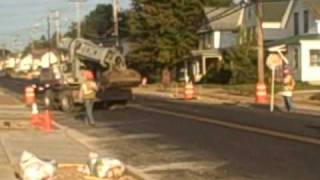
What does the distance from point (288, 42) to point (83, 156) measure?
52963 millimetres

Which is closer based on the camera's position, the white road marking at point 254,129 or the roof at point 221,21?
the white road marking at point 254,129

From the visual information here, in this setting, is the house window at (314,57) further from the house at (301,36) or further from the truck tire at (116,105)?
the truck tire at (116,105)

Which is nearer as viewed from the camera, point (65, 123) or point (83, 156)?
point (83, 156)

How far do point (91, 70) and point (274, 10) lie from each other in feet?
138

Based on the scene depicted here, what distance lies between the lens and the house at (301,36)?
6806 cm

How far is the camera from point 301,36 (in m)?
70.1

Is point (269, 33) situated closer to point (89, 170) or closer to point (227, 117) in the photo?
point (227, 117)

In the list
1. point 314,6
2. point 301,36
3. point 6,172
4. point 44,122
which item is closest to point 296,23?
point 314,6

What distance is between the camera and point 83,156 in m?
19.0

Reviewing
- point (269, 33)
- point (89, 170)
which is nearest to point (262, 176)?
point (89, 170)

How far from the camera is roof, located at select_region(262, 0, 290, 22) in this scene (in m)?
82.4

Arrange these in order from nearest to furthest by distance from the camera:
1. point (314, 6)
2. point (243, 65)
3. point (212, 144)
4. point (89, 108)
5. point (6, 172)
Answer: point (6, 172) < point (212, 144) < point (89, 108) < point (243, 65) < point (314, 6)

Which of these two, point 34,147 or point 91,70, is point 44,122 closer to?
point 34,147

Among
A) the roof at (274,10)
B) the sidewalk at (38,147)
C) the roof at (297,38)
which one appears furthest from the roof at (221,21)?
the sidewalk at (38,147)
